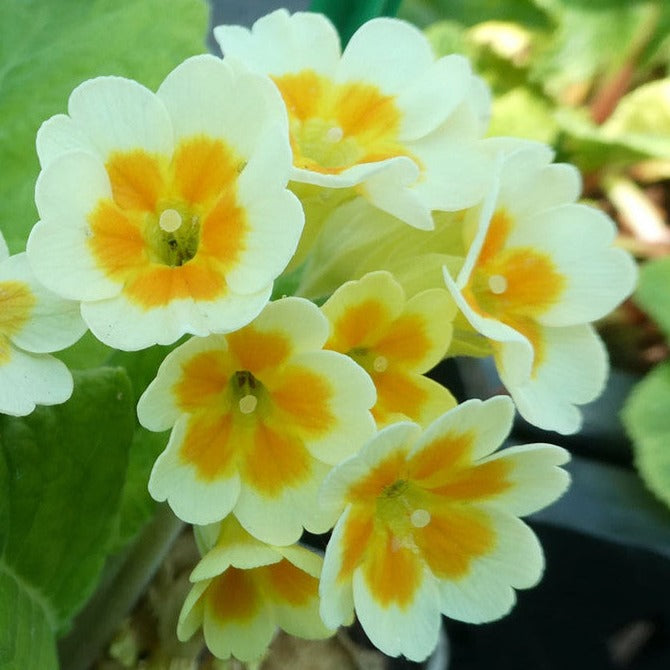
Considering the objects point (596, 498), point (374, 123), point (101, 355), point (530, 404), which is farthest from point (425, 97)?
point (596, 498)

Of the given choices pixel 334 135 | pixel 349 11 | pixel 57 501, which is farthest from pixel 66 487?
pixel 349 11

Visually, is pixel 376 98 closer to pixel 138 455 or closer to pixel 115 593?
pixel 138 455

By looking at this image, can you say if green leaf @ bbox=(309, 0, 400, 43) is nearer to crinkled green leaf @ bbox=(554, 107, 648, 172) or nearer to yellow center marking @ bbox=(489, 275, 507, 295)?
yellow center marking @ bbox=(489, 275, 507, 295)

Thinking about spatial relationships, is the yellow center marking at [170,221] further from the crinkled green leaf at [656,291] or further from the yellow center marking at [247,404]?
the crinkled green leaf at [656,291]

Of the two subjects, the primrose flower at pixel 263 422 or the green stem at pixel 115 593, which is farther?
the green stem at pixel 115 593

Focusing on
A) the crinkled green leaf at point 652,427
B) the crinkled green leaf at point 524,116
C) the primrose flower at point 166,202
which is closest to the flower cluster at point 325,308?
the primrose flower at point 166,202
